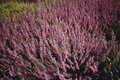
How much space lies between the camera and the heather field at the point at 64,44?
3100mm

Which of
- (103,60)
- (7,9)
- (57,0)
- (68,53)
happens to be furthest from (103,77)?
(7,9)

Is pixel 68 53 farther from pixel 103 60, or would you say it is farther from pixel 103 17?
pixel 103 17

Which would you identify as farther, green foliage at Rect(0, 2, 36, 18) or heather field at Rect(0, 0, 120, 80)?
green foliage at Rect(0, 2, 36, 18)

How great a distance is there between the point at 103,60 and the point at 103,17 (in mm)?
986

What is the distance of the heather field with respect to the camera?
310 cm

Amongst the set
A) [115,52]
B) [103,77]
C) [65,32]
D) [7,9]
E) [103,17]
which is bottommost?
[103,77]

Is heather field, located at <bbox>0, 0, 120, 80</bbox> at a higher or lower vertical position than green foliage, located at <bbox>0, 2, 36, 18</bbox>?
lower

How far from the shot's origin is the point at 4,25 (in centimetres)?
412

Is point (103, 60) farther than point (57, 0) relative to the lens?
No

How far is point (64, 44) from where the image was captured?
329 cm

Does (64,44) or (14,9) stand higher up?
(14,9)

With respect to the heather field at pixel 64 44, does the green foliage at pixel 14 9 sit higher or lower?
higher

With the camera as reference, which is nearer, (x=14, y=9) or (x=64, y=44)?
(x=64, y=44)

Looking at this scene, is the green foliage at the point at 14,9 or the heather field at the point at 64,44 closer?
the heather field at the point at 64,44
